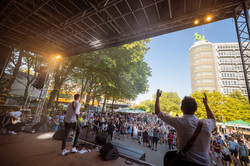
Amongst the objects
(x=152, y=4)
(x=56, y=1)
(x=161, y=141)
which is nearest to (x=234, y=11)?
(x=152, y=4)

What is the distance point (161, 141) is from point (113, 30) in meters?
11.4

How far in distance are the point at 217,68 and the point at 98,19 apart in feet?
223

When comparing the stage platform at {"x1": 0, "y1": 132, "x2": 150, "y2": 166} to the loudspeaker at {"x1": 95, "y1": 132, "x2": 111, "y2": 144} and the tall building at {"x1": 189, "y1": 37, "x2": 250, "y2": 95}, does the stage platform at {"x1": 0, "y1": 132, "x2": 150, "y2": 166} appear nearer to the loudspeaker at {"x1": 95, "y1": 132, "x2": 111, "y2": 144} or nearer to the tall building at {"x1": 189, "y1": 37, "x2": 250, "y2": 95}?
the loudspeaker at {"x1": 95, "y1": 132, "x2": 111, "y2": 144}

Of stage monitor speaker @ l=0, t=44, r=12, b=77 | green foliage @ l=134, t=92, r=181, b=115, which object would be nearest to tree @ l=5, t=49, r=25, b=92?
stage monitor speaker @ l=0, t=44, r=12, b=77

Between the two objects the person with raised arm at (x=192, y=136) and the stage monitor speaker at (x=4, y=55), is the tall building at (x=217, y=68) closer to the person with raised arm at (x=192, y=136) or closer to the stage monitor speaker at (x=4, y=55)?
the person with raised arm at (x=192, y=136)

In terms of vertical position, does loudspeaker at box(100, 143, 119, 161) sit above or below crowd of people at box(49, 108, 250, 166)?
above

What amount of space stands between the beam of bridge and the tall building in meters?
61.5

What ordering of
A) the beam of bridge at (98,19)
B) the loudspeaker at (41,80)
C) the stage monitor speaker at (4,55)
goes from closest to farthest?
1. the beam of bridge at (98,19)
2. the stage monitor speaker at (4,55)
3. the loudspeaker at (41,80)

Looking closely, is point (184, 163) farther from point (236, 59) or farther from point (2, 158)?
point (236, 59)

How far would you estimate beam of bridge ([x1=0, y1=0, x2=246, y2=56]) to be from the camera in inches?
157

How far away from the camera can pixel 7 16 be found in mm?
5160

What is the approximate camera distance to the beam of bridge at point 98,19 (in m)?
4.00

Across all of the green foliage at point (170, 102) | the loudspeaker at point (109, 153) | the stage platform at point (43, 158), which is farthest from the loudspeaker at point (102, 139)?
the green foliage at point (170, 102)

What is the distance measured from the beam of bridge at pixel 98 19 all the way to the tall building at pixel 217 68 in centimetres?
6149
